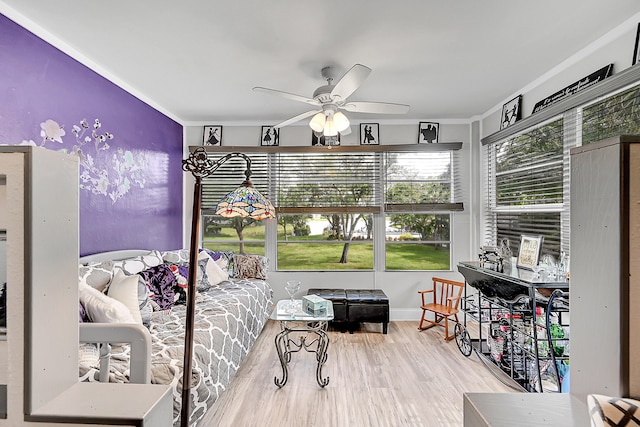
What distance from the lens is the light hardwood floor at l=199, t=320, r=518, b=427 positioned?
7.38 ft

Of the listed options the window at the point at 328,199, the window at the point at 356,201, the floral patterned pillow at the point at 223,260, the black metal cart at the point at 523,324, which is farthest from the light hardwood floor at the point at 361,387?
the window at the point at 328,199

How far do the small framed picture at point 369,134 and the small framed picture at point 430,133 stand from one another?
58 centimetres

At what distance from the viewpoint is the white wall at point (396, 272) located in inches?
175

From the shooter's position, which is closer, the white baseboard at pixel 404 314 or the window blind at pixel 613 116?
the window blind at pixel 613 116

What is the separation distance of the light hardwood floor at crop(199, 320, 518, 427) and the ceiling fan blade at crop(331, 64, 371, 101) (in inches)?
87.4

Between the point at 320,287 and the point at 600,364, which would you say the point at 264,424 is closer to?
the point at 600,364

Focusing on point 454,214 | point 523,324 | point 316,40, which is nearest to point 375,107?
point 316,40

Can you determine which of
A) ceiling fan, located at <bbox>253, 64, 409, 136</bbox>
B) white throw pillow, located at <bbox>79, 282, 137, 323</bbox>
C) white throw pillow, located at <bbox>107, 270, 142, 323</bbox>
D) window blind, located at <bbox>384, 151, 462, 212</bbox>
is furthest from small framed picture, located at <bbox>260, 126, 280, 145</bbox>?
white throw pillow, located at <bbox>79, 282, 137, 323</bbox>

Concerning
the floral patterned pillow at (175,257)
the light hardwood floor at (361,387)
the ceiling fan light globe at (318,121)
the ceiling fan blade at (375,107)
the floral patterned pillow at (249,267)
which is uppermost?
the ceiling fan blade at (375,107)

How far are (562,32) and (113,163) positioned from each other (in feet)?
12.2

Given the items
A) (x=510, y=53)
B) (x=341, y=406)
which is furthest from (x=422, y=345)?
(x=510, y=53)

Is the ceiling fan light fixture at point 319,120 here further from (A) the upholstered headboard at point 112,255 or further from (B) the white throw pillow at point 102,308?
(A) the upholstered headboard at point 112,255

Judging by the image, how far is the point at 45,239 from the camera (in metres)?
0.78

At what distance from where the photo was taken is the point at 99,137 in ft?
9.62
